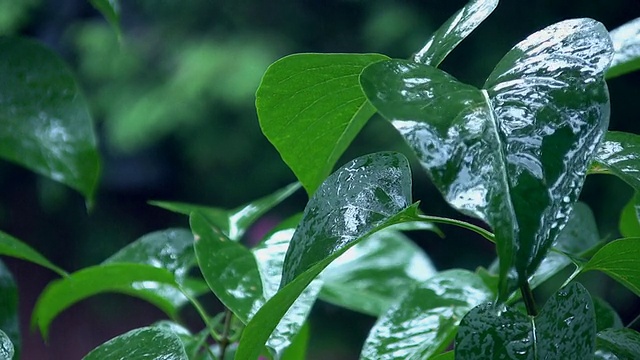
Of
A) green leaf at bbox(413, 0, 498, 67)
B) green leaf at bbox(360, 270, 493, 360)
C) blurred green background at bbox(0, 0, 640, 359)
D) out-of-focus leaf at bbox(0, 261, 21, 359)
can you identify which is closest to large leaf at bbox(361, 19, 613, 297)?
green leaf at bbox(413, 0, 498, 67)

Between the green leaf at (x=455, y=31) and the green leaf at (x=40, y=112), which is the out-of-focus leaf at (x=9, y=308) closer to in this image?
the green leaf at (x=40, y=112)

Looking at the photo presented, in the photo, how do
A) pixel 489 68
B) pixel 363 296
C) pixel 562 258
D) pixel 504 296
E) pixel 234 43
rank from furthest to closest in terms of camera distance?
pixel 234 43
pixel 489 68
pixel 363 296
pixel 562 258
pixel 504 296

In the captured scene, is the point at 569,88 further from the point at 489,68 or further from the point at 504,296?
the point at 489,68

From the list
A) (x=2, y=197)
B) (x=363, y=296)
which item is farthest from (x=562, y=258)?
(x=2, y=197)

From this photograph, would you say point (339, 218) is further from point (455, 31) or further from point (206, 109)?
point (206, 109)

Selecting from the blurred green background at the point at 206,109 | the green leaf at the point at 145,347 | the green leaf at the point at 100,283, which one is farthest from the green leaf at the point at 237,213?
the blurred green background at the point at 206,109

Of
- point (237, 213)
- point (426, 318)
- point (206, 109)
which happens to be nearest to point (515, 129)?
point (426, 318)
